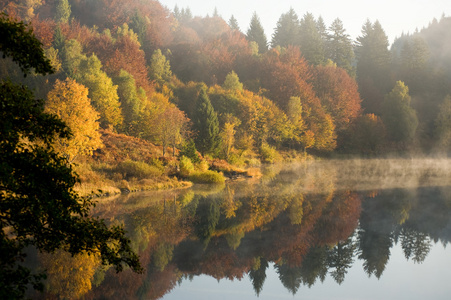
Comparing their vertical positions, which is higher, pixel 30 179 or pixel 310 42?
pixel 310 42

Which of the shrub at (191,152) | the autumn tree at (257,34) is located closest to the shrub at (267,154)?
the shrub at (191,152)

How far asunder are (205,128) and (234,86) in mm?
17073

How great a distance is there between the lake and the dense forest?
13928 mm

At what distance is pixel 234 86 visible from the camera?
67.9 meters

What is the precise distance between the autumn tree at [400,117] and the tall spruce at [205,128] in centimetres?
4206

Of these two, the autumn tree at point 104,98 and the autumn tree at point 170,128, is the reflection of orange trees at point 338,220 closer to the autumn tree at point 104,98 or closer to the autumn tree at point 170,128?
the autumn tree at point 170,128

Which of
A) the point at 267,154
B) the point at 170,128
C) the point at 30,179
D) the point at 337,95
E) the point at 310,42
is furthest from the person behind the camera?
the point at 310,42

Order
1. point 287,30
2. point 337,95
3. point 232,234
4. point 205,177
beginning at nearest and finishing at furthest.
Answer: point 232,234 → point 205,177 → point 337,95 → point 287,30

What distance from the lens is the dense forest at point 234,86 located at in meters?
51.7

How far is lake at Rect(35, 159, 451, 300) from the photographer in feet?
40.2

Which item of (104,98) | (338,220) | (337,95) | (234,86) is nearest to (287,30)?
(337,95)

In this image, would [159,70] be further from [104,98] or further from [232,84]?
[104,98]

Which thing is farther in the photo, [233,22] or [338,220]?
[233,22]

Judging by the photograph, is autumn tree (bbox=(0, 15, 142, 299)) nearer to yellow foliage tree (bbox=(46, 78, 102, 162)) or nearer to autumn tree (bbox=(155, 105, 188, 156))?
yellow foliage tree (bbox=(46, 78, 102, 162))
